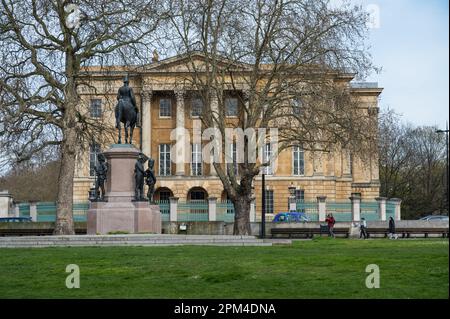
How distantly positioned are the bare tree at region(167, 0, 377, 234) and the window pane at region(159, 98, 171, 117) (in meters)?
34.7

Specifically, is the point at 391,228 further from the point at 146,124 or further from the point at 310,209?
the point at 146,124

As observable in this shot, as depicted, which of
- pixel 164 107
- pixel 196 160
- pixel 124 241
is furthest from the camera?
pixel 164 107

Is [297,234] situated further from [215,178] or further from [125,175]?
[215,178]

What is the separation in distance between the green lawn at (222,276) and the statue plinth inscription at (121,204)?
29.7ft

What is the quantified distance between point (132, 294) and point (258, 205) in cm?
5791

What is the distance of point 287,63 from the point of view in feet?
132

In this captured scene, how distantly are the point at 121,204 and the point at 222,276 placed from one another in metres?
15.5

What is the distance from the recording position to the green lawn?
1267cm

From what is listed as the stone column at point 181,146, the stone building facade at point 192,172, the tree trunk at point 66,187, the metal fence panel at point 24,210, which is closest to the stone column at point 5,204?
the metal fence panel at point 24,210

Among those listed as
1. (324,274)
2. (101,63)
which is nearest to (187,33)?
(101,63)

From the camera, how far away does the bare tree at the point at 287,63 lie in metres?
38.1

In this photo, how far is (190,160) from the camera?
75.6 metres

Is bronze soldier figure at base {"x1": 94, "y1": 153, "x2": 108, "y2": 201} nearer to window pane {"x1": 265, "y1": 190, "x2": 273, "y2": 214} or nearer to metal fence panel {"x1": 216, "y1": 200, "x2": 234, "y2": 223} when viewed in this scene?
metal fence panel {"x1": 216, "y1": 200, "x2": 234, "y2": 223}

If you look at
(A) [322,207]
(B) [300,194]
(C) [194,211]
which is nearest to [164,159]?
(B) [300,194]
